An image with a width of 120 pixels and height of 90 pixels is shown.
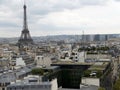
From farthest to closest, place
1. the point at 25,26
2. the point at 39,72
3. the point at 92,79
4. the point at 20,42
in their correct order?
the point at 20,42
the point at 25,26
the point at 39,72
the point at 92,79

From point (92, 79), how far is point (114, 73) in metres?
21.8

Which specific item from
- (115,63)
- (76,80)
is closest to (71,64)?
(76,80)

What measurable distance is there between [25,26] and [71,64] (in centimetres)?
6713

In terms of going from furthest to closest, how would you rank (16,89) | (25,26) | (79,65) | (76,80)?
(25,26) < (79,65) < (76,80) < (16,89)

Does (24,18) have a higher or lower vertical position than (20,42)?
higher

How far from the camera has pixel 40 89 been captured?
25.0 metres

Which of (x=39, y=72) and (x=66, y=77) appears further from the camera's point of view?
(x=66, y=77)

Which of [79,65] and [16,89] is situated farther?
[79,65]

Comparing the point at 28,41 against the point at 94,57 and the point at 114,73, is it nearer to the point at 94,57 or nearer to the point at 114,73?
the point at 94,57

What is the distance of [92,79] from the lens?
34.6 m

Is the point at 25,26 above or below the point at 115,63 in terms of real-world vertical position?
above

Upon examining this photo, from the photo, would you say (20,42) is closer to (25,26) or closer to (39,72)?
(25,26)

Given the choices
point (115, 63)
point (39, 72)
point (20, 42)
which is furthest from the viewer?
point (20, 42)

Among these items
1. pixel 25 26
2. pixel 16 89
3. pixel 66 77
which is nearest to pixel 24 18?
pixel 25 26
